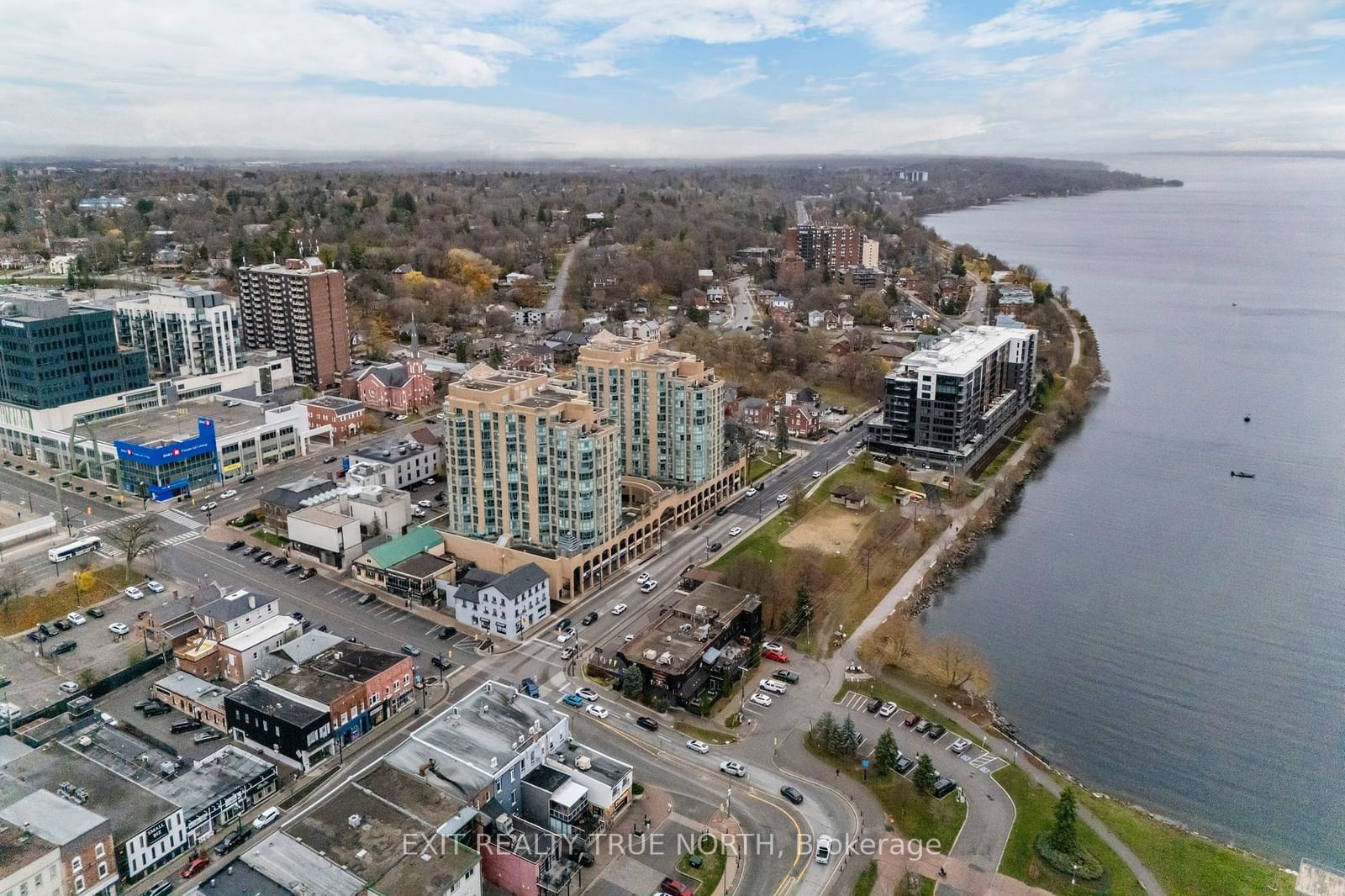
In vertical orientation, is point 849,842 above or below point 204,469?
below

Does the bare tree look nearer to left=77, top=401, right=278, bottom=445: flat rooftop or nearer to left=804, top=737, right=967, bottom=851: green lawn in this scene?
left=77, top=401, right=278, bottom=445: flat rooftop

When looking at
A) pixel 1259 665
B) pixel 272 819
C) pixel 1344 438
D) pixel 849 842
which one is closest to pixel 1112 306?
pixel 1344 438

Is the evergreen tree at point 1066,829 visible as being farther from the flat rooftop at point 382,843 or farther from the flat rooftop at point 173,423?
the flat rooftop at point 173,423

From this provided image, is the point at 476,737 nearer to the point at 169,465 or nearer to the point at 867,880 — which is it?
the point at 867,880

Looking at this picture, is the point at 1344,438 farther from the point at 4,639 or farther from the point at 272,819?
the point at 4,639

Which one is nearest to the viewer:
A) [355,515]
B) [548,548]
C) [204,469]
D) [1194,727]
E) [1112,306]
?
[1194,727]

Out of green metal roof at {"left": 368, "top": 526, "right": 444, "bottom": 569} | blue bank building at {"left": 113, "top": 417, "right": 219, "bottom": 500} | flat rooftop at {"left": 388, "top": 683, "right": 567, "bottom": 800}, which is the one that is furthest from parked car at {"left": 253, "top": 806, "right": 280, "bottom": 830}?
blue bank building at {"left": 113, "top": 417, "right": 219, "bottom": 500}

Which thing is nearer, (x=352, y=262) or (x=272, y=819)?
(x=272, y=819)
